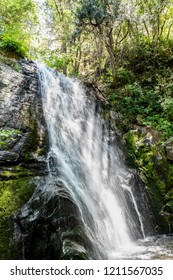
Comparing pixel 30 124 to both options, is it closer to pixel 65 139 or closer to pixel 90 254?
pixel 65 139

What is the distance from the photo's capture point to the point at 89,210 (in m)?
5.50

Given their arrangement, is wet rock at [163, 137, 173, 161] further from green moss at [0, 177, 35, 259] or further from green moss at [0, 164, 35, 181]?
green moss at [0, 177, 35, 259]

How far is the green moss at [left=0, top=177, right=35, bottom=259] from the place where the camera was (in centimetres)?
398

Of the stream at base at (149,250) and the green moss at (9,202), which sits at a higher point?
the green moss at (9,202)

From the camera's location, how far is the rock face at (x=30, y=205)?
405cm

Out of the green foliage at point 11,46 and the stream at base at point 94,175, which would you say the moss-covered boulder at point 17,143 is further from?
the green foliage at point 11,46

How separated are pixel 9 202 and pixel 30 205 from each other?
338 millimetres

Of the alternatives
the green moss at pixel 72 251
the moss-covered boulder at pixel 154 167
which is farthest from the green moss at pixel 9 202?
the moss-covered boulder at pixel 154 167

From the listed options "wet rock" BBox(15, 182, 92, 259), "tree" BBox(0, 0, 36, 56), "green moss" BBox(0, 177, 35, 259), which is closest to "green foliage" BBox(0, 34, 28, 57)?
"tree" BBox(0, 0, 36, 56)

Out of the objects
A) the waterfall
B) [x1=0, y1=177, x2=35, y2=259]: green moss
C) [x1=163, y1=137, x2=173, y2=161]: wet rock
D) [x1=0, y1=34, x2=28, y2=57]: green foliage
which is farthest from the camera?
[x1=0, y1=34, x2=28, y2=57]: green foliage

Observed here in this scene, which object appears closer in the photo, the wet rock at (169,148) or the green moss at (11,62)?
the green moss at (11,62)

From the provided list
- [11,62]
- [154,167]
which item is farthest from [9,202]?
[154,167]

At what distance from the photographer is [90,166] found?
23.9ft

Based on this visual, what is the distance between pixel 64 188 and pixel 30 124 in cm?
201
